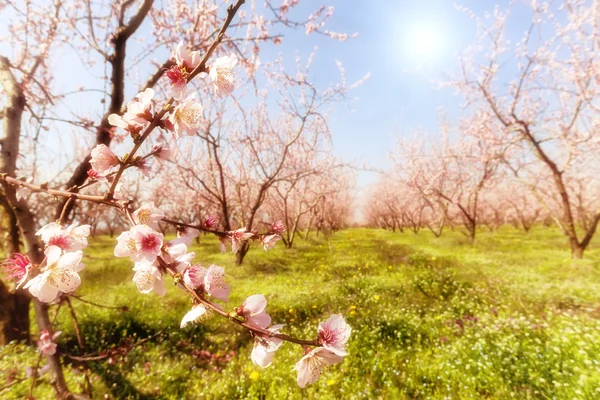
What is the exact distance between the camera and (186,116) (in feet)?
3.95

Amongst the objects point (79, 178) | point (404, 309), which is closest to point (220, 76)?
point (79, 178)

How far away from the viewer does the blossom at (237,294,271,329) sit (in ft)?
3.42

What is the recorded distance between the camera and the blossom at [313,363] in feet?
3.43

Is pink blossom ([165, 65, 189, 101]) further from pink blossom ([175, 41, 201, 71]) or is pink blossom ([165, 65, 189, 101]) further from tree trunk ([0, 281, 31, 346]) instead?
tree trunk ([0, 281, 31, 346])

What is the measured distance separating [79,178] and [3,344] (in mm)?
2930

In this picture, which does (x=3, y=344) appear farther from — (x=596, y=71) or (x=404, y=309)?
(x=596, y=71)

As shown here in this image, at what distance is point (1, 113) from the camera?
3447 millimetres

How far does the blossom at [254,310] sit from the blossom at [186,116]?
28.0 inches

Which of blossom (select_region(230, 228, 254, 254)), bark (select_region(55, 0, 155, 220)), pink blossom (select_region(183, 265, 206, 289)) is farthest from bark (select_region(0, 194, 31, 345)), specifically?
pink blossom (select_region(183, 265, 206, 289))

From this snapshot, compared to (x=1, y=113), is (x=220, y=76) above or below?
below

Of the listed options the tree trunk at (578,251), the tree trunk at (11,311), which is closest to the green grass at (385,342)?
the tree trunk at (11,311)

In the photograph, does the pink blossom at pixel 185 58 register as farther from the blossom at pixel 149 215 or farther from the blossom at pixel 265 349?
the blossom at pixel 265 349

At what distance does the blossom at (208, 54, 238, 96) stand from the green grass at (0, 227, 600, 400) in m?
3.26

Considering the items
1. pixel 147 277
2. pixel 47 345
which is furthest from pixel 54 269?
pixel 47 345
